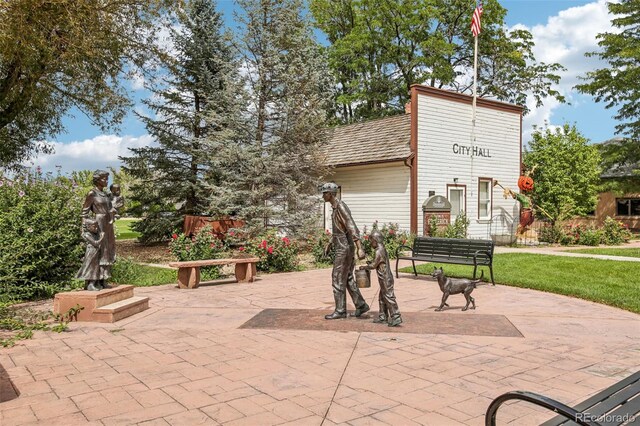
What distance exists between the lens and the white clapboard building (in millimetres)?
18781

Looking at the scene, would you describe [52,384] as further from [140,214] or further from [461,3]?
[461,3]

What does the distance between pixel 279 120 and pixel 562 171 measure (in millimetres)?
18876

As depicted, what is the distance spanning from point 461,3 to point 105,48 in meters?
26.9

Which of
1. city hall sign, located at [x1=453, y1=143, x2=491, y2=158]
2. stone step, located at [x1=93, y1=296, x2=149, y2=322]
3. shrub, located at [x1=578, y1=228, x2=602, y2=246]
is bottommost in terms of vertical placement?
stone step, located at [x1=93, y1=296, x2=149, y2=322]

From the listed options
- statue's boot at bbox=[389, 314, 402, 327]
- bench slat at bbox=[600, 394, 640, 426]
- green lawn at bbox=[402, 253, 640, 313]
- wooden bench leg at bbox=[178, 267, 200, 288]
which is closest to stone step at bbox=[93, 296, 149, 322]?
wooden bench leg at bbox=[178, 267, 200, 288]

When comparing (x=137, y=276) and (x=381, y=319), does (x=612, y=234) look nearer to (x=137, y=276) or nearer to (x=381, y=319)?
(x=381, y=319)

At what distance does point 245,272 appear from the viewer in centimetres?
1134

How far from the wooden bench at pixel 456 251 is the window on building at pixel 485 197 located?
33.8ft

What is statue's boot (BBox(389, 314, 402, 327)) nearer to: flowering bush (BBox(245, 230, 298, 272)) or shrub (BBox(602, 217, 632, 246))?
flowering bush (BBox(245, 230, 298, 272))

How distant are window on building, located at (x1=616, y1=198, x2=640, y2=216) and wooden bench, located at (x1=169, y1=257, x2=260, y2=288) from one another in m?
34.3

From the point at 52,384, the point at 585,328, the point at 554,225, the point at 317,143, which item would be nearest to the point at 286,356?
the point at 52,384

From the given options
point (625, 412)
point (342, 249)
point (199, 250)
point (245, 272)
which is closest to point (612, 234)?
point (245, 272)

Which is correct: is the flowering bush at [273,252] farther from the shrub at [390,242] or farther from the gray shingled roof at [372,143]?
the gray shingled roof at [372,143]

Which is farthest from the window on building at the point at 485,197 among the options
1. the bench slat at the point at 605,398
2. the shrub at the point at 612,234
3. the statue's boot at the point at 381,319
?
the bench slat at the point at 605,398
